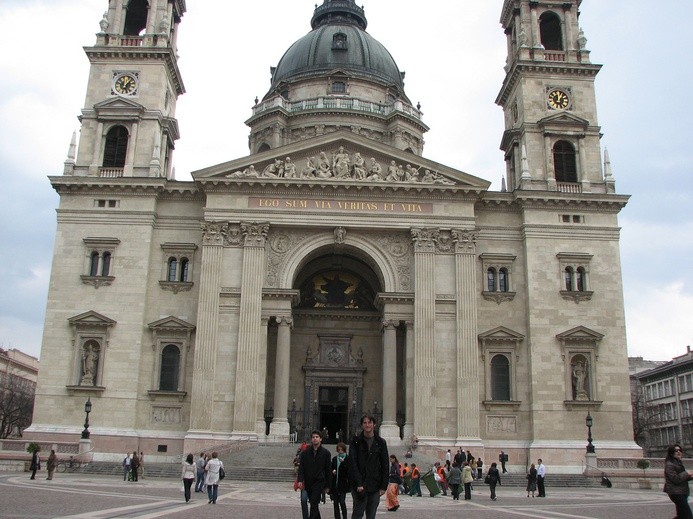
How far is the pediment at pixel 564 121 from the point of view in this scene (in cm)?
4809

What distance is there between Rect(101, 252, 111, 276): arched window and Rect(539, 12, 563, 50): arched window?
106ft

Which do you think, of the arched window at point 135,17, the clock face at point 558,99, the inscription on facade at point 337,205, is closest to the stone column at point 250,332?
the inscription on facade at point 337,205

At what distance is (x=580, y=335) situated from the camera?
43406 millimetres

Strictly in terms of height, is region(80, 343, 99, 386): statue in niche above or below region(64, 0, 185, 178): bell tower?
below

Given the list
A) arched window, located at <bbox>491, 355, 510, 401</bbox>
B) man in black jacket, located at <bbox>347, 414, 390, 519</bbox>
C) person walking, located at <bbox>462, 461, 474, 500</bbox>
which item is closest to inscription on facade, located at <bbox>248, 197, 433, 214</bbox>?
arched window, located at <bbox>491, 355, 510, 401</bbox>

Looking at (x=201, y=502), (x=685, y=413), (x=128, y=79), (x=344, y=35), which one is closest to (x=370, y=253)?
(x=128, y=79)

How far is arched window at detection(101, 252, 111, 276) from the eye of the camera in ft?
146

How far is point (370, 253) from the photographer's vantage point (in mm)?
44906

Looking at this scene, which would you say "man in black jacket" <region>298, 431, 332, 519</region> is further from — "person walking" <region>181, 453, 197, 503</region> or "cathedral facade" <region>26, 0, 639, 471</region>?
"cathedral facade" <region>26, 0, 639, 471</region>

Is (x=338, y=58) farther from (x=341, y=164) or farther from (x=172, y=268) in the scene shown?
(x=172, y=268)

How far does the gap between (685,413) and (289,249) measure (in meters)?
62.7

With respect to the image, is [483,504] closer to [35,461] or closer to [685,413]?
[35,461]

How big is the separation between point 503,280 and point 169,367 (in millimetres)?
20235

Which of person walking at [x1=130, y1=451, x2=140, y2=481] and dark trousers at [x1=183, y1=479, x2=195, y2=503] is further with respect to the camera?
person walking at [x1=130, y1=451, x2=140, y2=481]
